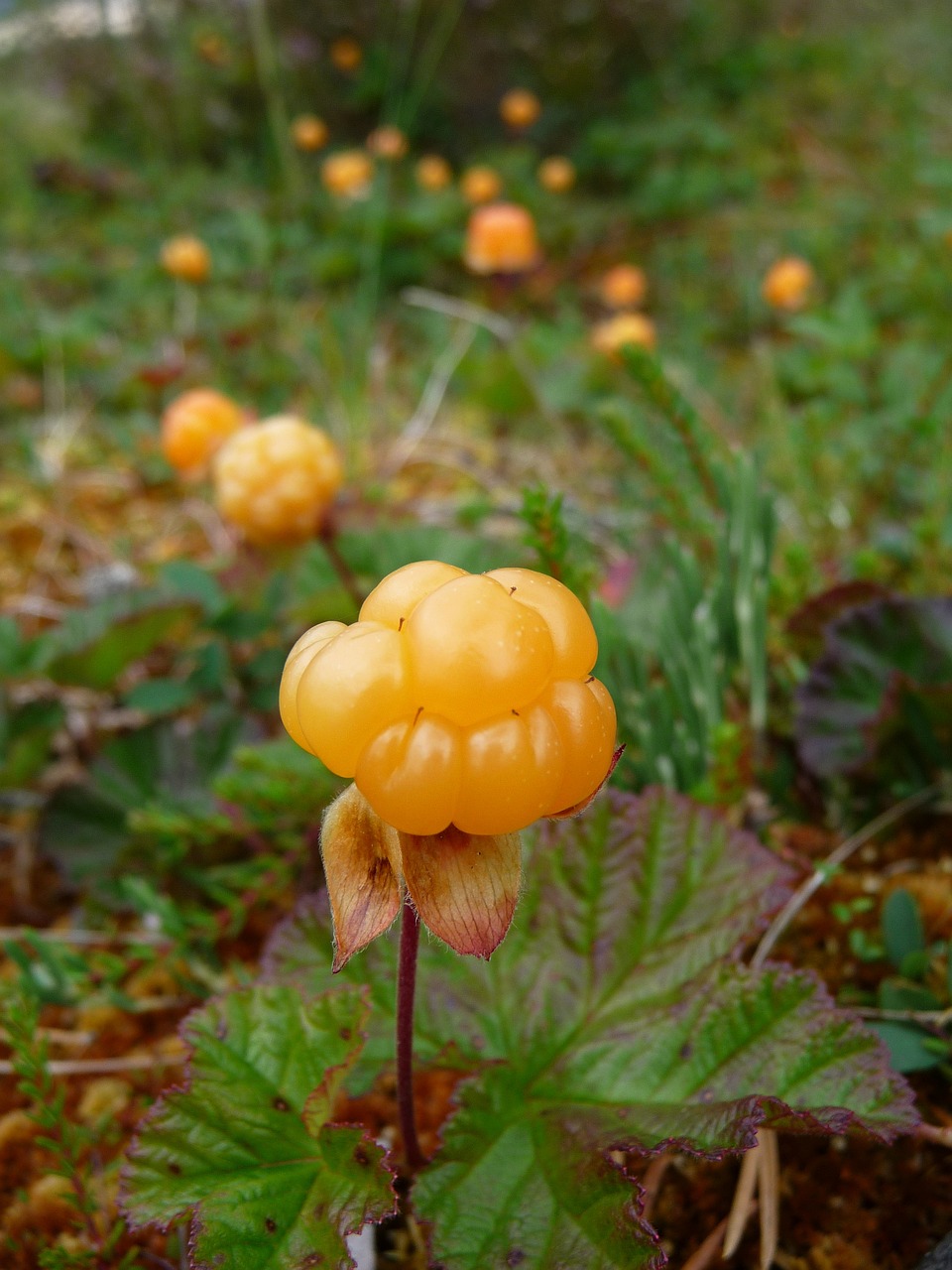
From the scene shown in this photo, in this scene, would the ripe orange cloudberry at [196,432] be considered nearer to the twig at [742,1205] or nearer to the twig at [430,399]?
the twig at [430,399]

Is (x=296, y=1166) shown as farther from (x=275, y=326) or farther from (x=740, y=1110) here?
(x=275, y=326)

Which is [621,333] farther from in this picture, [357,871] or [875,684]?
[357,871]

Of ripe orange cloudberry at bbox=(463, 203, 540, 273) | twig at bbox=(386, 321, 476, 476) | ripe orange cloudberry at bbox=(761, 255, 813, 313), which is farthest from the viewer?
ripe orange cloudberry at bbox=(463, 203, 540, 273)

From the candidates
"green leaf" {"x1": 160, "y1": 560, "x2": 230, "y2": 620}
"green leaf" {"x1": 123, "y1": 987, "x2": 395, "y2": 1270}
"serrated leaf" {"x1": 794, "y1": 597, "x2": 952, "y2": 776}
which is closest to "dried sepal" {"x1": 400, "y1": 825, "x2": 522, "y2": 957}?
"green leaf" {"x1": 123, "y1": 987, "x2": 395, "y2": 1270}

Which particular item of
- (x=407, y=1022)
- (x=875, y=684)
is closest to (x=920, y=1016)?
(x=875, y=684)

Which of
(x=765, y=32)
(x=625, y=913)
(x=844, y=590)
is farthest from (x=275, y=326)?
(x=765, y=32)

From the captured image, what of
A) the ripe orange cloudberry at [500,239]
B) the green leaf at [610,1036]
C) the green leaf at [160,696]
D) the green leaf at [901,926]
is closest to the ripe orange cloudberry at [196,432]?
the green leaf at [160,696]

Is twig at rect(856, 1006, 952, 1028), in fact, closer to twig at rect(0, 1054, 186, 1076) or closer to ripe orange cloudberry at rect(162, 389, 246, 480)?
twig at rect(0, 1054, 186, 1076)
